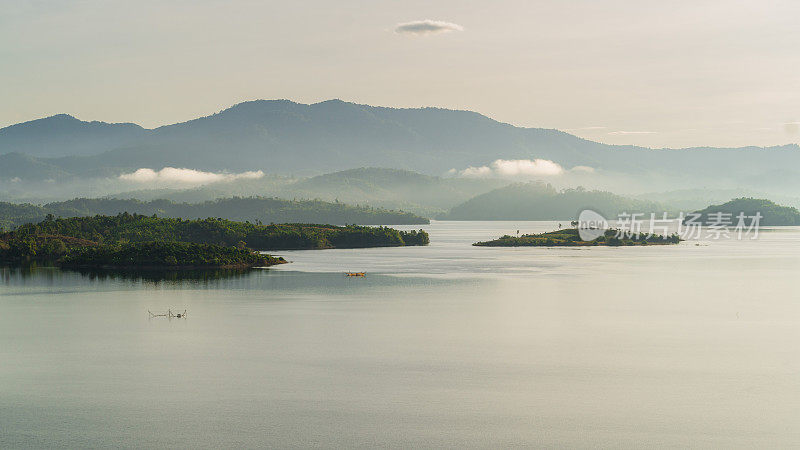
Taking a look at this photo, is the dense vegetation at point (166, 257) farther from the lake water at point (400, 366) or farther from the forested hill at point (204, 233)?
the forested hill at point (204, 233)

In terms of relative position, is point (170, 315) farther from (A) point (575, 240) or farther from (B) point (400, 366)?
(A) point (575, 240)

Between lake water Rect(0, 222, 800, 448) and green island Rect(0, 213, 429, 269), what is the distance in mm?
24201

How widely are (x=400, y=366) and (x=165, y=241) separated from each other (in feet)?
307

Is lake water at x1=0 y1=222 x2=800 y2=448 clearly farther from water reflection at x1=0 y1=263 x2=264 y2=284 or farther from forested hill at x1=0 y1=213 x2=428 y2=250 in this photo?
forested hill at x1=0 y1=213 x2=428 y2=250

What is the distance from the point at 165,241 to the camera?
122m

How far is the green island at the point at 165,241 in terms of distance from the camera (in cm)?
9706

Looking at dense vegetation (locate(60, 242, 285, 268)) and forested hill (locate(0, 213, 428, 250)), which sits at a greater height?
forested hill (locate(0, 213, 428, 250))

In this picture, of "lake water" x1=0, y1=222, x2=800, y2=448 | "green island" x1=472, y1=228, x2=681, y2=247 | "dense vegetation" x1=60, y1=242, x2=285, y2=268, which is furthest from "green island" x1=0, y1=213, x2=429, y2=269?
"lake water" x1=0, y1=222, x2=800, y2=448

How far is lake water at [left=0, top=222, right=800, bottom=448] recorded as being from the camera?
1005 inches

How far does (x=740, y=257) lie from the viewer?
399 feet

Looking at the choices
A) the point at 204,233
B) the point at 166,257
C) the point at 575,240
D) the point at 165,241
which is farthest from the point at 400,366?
the point at 575,240

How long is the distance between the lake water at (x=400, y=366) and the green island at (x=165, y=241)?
24201 millimetres

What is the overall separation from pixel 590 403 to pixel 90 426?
16866mm

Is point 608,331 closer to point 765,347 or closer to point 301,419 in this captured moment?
point 765,347
